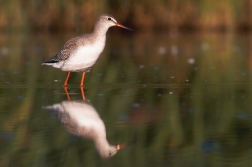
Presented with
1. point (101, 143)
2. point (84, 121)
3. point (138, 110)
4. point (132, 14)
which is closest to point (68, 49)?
point (138, 110)

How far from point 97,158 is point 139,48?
1224 cm

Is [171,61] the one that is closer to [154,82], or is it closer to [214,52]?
[214,52]

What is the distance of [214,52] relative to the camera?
15.1m

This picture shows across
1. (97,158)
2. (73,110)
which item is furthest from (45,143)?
(73,110)

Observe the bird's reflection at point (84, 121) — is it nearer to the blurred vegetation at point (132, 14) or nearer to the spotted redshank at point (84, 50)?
the spotted redshank at point (84, 50)

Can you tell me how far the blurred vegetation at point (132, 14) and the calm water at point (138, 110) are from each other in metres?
5.56

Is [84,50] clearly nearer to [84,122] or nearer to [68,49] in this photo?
[68,49]

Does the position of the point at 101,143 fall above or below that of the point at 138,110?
above

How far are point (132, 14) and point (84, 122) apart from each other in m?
14.9

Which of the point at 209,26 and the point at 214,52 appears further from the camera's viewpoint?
the point at 209,26

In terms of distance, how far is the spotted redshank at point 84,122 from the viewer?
5.07 metres

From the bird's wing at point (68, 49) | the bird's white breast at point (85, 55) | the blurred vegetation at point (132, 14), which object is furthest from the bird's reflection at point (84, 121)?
the blurred vegetation at point (132, 14)

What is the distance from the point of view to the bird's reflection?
5.08m

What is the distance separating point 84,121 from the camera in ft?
20.2
